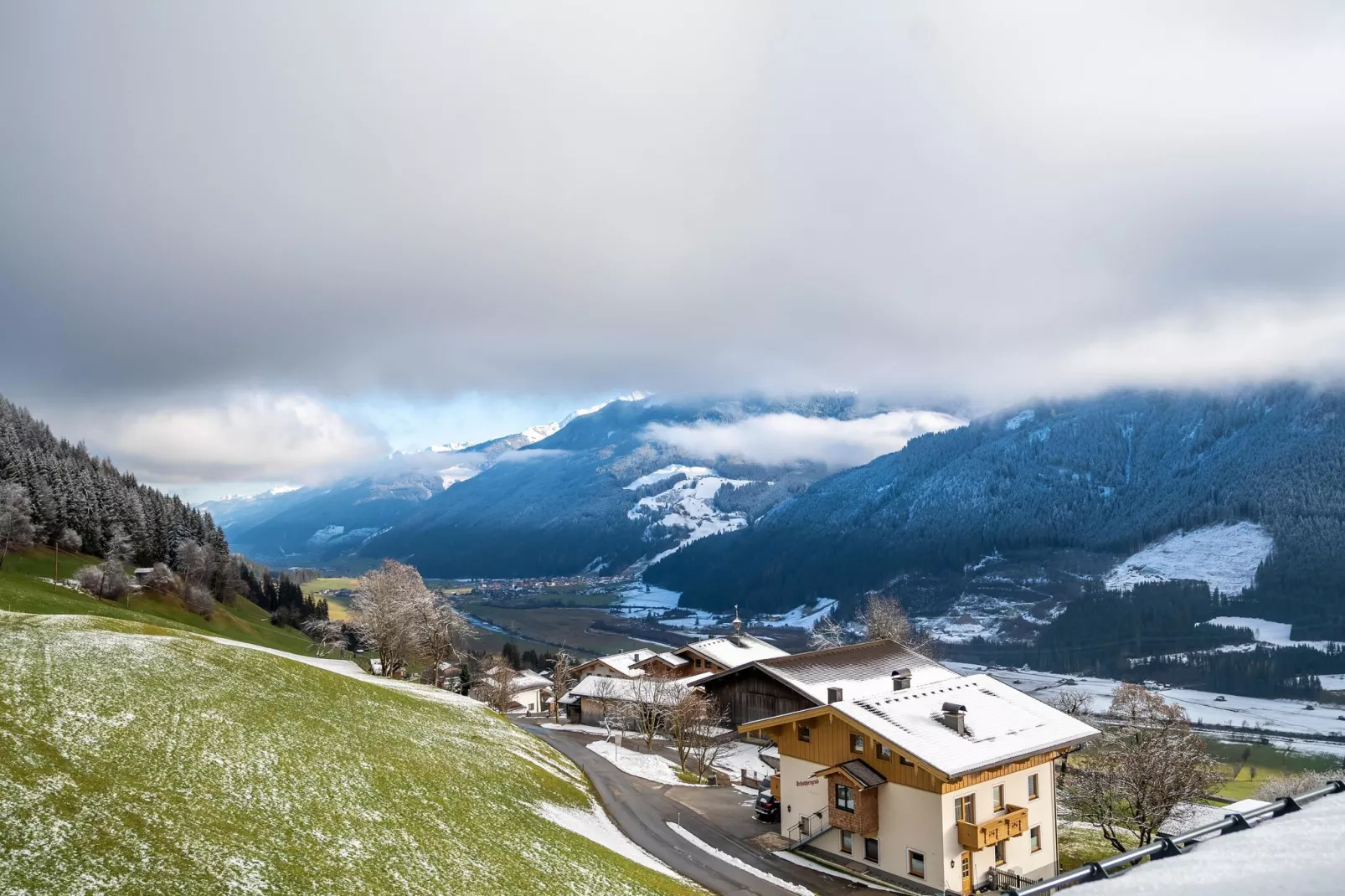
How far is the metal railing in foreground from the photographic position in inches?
651

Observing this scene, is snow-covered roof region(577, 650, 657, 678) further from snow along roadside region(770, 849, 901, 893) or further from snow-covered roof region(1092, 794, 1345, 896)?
snow-covered roof region(1092, 794, 1345, 896)

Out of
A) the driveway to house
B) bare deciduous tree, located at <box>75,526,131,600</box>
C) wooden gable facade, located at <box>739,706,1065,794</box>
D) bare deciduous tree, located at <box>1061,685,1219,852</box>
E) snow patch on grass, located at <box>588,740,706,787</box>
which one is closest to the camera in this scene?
the driveway to house

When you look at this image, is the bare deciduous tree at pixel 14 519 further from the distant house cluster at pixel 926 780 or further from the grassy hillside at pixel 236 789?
the distant house cluster at pixel 926 780

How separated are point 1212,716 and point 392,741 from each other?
733 feet

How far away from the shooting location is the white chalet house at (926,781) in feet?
140

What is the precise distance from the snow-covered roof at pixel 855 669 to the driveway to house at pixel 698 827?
1124 cm

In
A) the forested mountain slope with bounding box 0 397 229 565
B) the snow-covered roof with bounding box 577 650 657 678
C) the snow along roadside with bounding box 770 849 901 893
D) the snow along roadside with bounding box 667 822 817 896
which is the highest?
the forested mountain slope with bounding box 0 397 229 565

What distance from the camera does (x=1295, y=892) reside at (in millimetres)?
12102

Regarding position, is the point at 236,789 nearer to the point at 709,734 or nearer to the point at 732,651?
the point at 709,734

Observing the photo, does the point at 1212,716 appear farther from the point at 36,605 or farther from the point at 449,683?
the point at 36,605

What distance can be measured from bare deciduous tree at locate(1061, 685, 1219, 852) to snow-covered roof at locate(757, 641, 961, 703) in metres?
12.6

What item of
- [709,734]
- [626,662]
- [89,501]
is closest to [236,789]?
[709,734]

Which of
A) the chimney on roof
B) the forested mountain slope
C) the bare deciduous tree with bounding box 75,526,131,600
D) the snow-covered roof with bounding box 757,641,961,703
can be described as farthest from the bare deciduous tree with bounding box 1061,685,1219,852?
the forested mountain slope

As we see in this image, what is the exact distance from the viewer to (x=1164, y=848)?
703 inches
